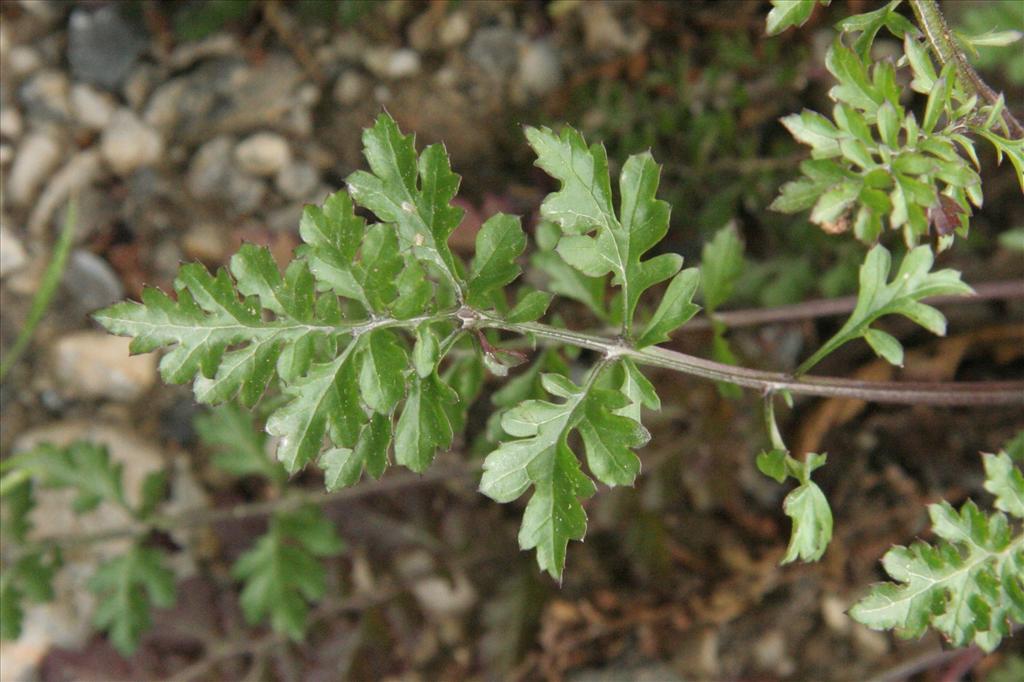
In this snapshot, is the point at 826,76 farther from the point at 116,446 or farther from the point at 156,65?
the point at 116,446

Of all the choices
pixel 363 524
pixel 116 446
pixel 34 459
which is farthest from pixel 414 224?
pixel 116 446

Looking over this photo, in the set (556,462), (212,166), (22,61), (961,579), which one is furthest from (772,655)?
(22,61)

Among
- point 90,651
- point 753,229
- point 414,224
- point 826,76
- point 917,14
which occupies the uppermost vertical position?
point 917,14

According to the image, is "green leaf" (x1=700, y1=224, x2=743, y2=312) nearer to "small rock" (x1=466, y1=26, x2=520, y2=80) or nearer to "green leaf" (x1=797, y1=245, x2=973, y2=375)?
"green leaf" (x1=797, y1=245, x2=973, y2=375)

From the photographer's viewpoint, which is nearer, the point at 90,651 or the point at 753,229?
the point at 90,651

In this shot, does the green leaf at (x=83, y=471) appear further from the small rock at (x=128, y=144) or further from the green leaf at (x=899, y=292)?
the green leaf at (x=899, y=292)

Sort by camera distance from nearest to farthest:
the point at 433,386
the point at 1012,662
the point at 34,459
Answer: the point at 433,386, the point at 34,459, the point at 1012,662

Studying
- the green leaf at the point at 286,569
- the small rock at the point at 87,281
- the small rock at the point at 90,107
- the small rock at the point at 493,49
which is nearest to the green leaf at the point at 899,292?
the green leaf at the point at 286,569
